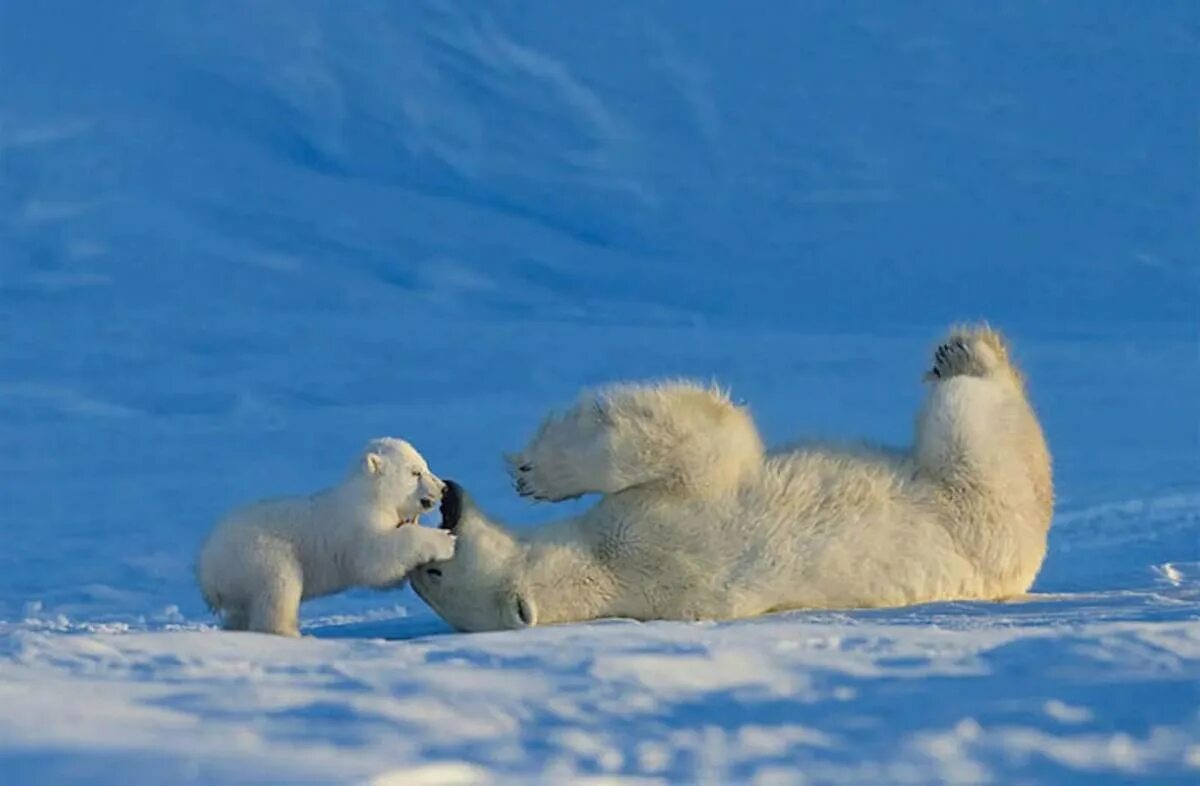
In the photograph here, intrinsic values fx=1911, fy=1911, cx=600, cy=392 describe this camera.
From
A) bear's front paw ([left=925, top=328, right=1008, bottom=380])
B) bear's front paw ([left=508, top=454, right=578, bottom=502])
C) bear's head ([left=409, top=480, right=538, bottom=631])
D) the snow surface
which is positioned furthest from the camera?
bear's front paw ([left=925, top=328, right=1008, bottom=380])

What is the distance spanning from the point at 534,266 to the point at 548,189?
1.71 m

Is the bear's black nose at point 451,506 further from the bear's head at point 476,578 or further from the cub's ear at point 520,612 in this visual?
the cub's ear at point 520,612

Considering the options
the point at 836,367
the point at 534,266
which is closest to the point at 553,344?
the point at 836,367

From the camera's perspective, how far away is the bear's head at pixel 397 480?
158 inches

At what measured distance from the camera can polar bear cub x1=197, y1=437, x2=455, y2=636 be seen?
3.97 m

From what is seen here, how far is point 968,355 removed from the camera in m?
4.61

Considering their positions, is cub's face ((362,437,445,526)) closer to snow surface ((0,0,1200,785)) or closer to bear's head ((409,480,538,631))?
bear's head ((409,480,538,631))

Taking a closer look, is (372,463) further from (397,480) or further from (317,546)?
(317,546)

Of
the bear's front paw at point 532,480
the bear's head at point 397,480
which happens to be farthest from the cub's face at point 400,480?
the bear's front paw at point 532,480

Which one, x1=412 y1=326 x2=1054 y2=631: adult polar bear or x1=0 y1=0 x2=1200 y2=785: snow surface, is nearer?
x1=0 y1=0 x2=1200 y2=785: snow surface

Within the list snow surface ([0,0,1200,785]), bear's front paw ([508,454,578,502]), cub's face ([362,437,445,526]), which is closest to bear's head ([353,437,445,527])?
cub's face ([362,437,445,526])

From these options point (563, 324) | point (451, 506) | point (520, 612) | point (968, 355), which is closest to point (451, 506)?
point (451, 506)

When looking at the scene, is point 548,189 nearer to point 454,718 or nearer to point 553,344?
point 553,344

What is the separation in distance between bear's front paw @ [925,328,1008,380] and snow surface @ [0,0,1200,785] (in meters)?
0.30
